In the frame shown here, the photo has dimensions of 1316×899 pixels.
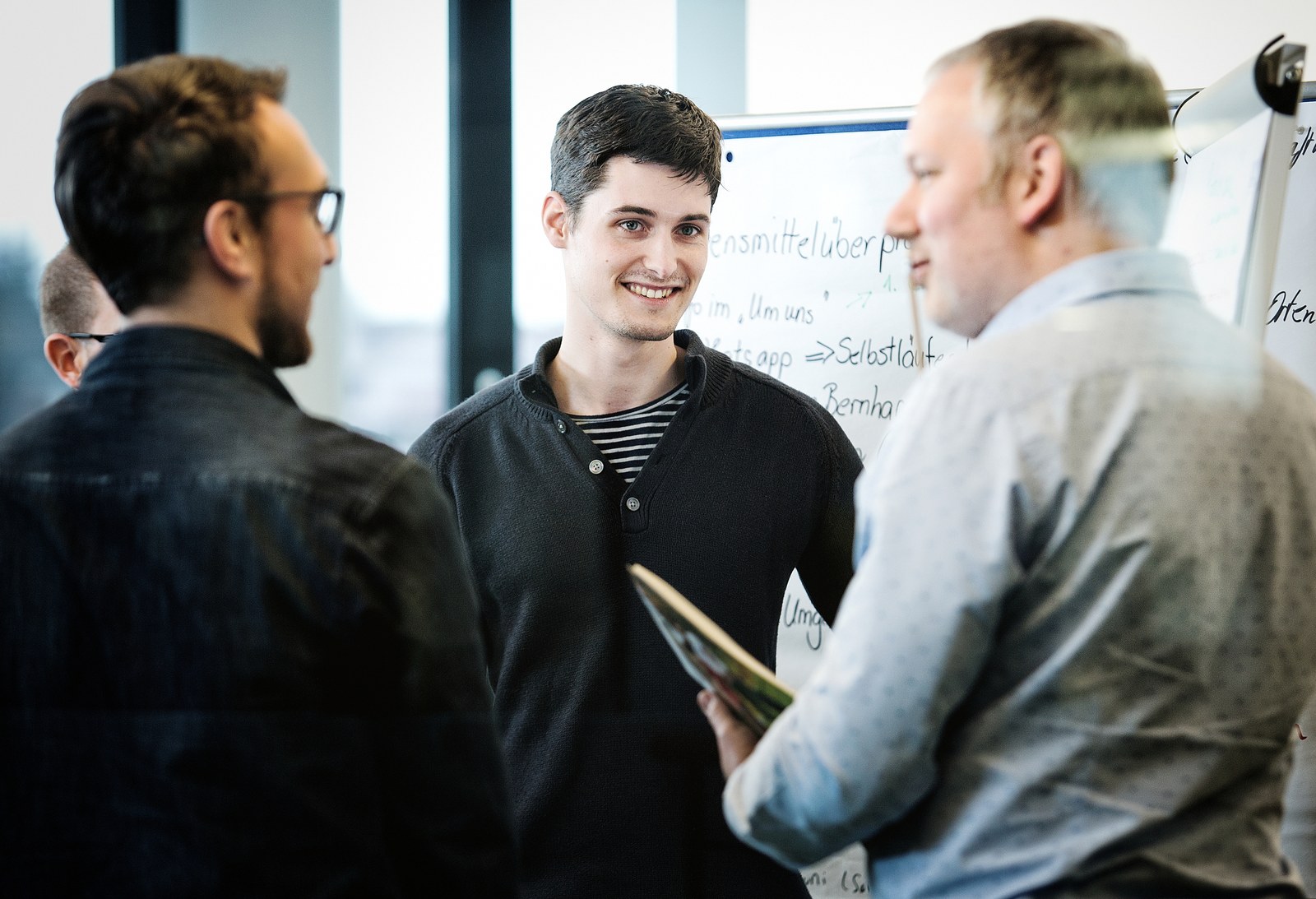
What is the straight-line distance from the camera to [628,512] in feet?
4.92

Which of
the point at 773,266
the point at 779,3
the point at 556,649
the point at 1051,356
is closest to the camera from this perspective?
the point at 1051,356

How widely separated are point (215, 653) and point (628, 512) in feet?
2.43

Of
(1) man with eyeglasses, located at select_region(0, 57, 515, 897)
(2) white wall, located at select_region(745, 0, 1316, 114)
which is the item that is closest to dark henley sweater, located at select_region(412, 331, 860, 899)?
(1) man with eyeglasses, located at select_region(0, 57, 515, 897)

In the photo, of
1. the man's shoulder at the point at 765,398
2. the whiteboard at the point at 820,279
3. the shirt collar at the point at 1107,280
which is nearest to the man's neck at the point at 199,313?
the shirt collar at the point at 1107,280

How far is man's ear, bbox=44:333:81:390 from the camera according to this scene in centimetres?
141

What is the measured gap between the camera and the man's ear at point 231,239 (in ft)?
2.87

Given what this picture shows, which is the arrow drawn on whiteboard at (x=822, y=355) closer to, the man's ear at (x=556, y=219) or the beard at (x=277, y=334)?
the man's ear at (x=556, y=219)

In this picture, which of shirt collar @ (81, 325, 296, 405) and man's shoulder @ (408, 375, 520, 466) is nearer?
shirt collar @ (81, 325, 296, 405)

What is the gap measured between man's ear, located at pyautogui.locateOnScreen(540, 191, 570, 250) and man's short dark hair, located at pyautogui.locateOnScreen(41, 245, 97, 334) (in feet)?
2.27

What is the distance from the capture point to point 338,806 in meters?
0.85

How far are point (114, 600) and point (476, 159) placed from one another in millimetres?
2283

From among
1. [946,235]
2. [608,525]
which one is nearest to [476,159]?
[608,525]

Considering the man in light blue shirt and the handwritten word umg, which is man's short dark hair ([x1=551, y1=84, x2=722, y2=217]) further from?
the handwritten word umg

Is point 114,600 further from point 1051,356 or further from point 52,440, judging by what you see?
point 1051,356
